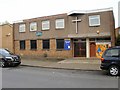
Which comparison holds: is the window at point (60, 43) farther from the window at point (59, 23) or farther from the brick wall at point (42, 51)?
the window at point (59, 23)

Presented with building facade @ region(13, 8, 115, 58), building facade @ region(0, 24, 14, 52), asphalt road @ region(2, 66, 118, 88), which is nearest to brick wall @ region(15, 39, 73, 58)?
building facade @ region(13, 8, 115, 58)

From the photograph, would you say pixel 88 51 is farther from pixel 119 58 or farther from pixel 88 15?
pixel 119 58

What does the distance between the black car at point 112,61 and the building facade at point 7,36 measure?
23078 millimetres

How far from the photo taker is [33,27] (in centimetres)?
3198

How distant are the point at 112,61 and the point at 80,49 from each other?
49.2ft

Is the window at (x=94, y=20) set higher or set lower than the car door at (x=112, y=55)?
higher

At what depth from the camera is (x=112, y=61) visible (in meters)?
13.3

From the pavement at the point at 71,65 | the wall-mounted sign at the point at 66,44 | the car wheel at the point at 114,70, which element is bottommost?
the pavement at the point at 71,65

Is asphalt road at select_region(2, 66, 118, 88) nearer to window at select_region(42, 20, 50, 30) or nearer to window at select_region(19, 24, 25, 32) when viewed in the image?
window at select_region(42, 20, 50, 30)

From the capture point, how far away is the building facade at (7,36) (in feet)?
113

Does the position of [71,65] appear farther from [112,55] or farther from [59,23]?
[59,23]

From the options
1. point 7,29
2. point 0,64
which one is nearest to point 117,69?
point 0,64

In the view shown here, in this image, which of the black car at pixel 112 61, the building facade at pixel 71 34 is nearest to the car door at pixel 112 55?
the black car at pixel 112 61

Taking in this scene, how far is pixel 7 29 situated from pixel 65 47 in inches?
441
